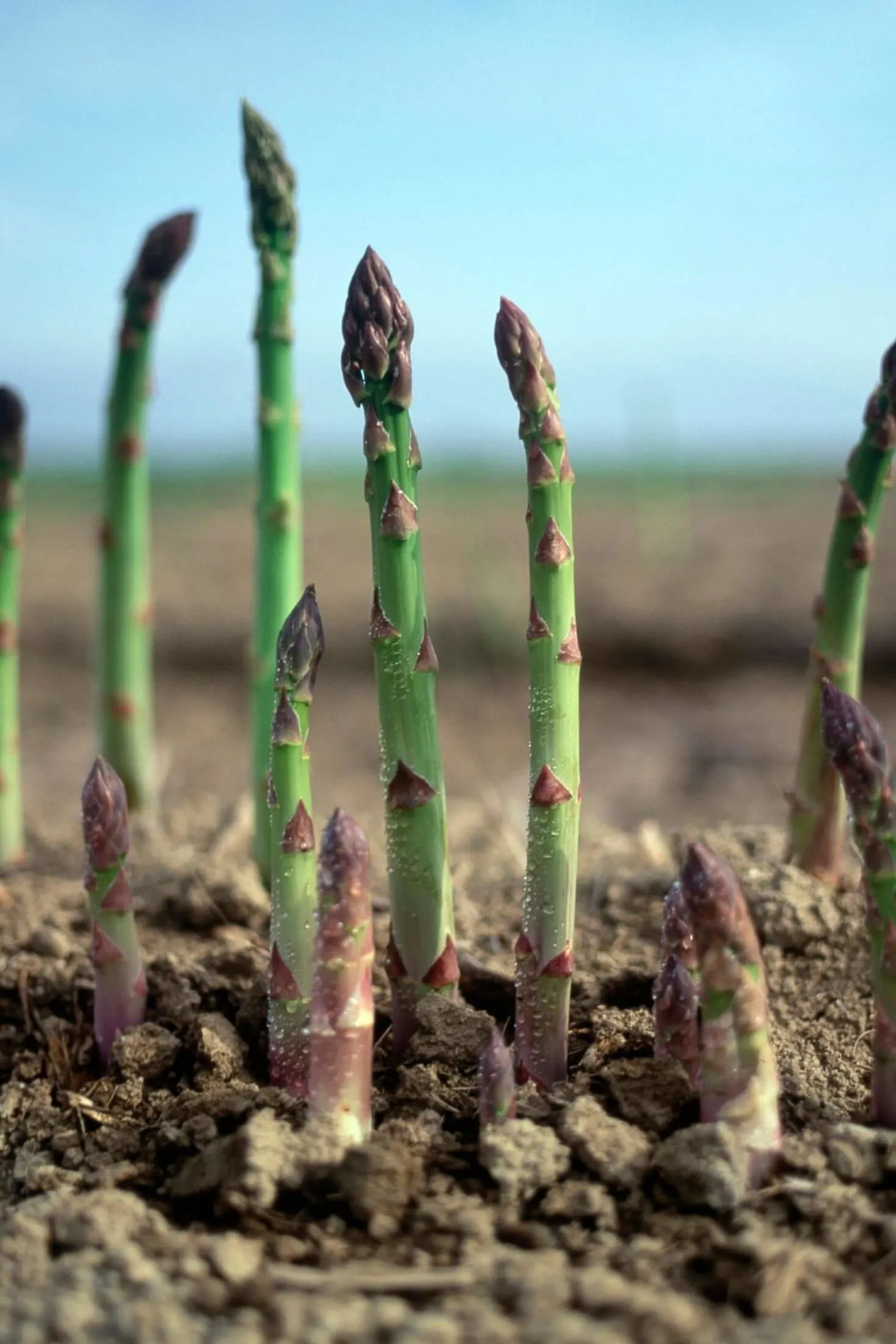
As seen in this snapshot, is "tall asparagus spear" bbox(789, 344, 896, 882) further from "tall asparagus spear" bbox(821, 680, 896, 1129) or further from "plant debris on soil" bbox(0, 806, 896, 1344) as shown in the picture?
"tall asparagus spear" bbox(821, 680, 896, 1129)

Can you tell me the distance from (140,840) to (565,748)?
211 centimetres

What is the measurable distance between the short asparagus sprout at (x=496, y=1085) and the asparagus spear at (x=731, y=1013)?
26cm

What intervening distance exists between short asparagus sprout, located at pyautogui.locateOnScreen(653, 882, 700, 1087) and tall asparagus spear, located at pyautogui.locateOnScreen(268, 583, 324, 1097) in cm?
52

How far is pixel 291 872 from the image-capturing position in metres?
1.98

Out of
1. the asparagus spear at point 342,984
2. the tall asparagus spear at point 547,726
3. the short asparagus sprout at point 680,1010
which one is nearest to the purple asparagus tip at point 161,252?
the tall asparagus spear at point 547,726

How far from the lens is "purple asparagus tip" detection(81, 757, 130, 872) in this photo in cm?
209

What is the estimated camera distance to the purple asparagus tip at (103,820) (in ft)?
6.87

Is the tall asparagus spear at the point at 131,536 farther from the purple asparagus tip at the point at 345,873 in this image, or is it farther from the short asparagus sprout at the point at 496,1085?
the short asparagus sprout at the point at 496,1085

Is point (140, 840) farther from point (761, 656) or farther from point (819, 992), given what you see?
point (761, 656)

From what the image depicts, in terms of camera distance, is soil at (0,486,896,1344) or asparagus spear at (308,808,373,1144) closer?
soil at (0,486,896,1344)

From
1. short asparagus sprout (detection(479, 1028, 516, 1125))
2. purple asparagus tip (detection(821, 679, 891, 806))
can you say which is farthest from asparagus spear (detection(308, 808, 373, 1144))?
purple asparagus tip (detection(821, 679, 891, 806))

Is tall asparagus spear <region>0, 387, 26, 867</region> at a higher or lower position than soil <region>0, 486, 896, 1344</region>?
higher

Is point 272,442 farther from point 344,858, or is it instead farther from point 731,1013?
point 731,1013

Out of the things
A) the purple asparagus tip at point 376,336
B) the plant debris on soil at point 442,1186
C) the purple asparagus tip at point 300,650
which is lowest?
the plant debris on soil at point 442,1186
